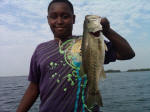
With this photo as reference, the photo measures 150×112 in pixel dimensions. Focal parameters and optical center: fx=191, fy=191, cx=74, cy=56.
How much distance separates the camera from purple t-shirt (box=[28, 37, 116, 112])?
3.02 m

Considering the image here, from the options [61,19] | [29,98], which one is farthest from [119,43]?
[29,98]

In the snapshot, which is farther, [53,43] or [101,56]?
[53,43]

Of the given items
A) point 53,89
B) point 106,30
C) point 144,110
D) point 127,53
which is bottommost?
point 144,110

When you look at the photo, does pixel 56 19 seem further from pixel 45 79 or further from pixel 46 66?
pixel 45 79

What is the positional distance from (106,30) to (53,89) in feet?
4.21

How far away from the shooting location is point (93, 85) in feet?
9.40

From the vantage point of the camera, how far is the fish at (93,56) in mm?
2727

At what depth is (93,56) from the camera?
2.81m

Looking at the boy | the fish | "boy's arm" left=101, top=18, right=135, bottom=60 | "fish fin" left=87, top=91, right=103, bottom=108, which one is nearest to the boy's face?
the boy

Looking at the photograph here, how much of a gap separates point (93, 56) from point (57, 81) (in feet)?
2.54

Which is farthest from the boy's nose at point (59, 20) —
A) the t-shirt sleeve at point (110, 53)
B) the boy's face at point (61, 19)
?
the t-shirt sleeve at point (110, 53)

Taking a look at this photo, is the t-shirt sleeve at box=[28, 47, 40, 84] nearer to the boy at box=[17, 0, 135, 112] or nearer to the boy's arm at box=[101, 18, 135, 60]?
the boy at box=[17, 0, 135, 112]

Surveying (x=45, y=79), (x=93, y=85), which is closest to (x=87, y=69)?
(x=93, y=85)

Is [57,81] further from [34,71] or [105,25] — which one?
[105,25]
